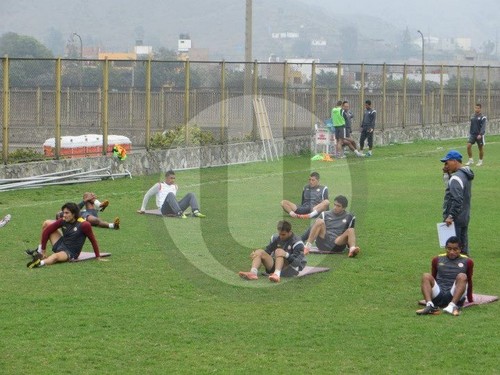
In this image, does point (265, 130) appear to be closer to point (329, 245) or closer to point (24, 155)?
point (24, 155)

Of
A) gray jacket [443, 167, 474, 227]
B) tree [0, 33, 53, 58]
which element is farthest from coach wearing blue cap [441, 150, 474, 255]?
tree [0, 33, 53, 58]

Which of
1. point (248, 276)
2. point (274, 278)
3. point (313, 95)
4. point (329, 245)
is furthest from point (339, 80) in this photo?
point (274, 278)

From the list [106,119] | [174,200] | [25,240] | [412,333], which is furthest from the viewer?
[106,119]

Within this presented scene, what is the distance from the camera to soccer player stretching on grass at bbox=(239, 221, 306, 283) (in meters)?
18.7

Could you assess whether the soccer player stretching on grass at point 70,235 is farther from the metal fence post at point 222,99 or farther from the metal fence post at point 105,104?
the metal fence post at point 222,99

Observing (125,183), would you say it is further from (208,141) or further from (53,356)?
(53,356)

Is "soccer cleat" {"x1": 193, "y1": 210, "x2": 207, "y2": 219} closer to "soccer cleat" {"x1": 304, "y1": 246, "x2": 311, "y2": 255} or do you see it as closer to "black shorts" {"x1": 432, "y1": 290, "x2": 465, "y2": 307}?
"soccer cleat" {"x1": 304, "y1": 246, "x2": 311, "y2": 255}

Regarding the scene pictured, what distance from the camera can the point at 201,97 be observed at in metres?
41.1

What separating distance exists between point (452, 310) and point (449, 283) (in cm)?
60

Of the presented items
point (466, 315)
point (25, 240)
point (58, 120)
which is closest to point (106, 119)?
point (58, 120)

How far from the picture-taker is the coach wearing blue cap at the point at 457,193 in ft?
62.0

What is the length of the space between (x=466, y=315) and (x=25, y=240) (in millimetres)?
9149

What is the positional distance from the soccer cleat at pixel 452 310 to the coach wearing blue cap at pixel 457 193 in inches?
118

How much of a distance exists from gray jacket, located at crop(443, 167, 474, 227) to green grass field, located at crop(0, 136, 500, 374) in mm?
951
